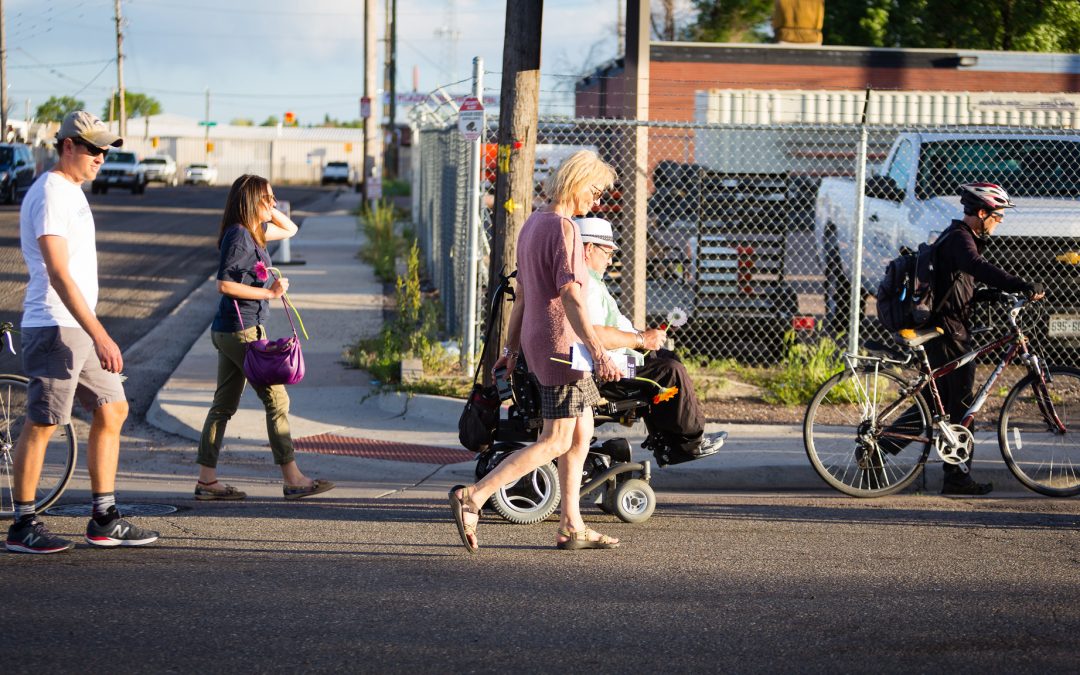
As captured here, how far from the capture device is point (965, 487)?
305 inches

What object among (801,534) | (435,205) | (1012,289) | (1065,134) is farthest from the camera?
(435,205)

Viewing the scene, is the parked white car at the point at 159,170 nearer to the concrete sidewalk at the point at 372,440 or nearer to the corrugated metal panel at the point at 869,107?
the corrugated metal panel at the point at 869,107

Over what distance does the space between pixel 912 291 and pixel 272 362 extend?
382cm

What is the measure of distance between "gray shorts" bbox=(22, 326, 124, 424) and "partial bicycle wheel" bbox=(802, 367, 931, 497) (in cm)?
404

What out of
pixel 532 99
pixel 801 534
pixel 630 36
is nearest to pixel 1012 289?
pixel 801 534

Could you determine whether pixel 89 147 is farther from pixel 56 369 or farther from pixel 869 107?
pixel 869 107

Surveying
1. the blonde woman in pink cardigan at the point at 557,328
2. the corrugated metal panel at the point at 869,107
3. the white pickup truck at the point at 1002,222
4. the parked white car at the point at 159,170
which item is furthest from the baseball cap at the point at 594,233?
the parked white car at the point at 159,170

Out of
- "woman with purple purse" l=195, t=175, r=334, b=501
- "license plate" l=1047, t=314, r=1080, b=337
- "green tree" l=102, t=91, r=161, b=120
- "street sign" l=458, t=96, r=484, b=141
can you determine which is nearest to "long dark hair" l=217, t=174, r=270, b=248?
"woman with purple purse" l=195, t=175, r=334, b=501

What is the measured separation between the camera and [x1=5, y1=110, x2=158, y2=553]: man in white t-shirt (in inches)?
224

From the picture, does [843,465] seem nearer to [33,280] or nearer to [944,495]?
[944,495]

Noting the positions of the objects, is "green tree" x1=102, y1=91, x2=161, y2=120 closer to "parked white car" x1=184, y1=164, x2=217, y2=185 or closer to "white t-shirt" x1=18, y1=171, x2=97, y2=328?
"parked white car" x1=184, y1=164, x2=217, y2=185

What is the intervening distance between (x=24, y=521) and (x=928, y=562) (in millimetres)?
4375

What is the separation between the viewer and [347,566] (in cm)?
593

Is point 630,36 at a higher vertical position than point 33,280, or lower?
higher
